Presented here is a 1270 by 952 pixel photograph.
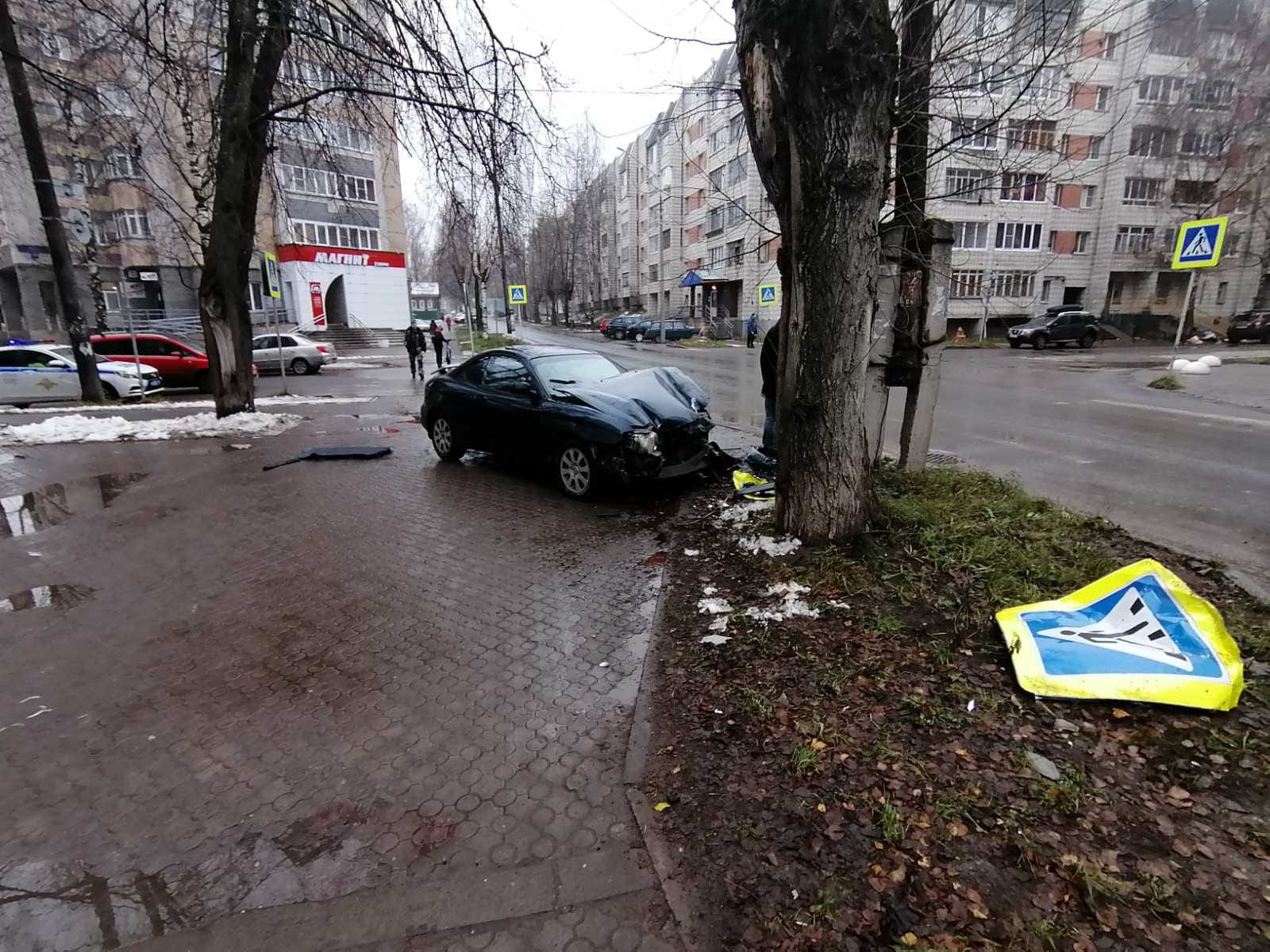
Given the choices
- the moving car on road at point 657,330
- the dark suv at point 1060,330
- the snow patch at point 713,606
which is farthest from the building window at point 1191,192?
the snow patch at point 713,606

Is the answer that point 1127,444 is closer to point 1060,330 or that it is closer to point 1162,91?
point 1060,330

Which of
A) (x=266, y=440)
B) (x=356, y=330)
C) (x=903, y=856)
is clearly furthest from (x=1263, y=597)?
(x=356, y=330)

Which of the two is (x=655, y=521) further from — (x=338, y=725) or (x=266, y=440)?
(x=266, y=440)

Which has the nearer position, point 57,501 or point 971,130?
point 971,130

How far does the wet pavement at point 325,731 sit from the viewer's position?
7.55 feet

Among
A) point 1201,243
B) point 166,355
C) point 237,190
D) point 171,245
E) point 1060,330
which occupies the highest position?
point 171,245

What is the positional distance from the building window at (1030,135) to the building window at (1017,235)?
42175mm

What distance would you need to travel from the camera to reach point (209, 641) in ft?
14.0

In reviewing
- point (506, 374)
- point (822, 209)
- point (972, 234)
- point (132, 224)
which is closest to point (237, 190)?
point (506, 374)

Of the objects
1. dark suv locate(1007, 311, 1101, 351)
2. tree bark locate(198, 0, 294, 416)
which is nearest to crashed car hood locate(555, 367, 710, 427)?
tree bark locate(198, 0, 294, 416)

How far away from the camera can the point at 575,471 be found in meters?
7.16

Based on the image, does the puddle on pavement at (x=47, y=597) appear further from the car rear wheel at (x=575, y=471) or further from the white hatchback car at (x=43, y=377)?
the white hatchback car at (x=43, y=377)

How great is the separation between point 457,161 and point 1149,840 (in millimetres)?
11314

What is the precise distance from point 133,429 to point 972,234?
44263 mm
